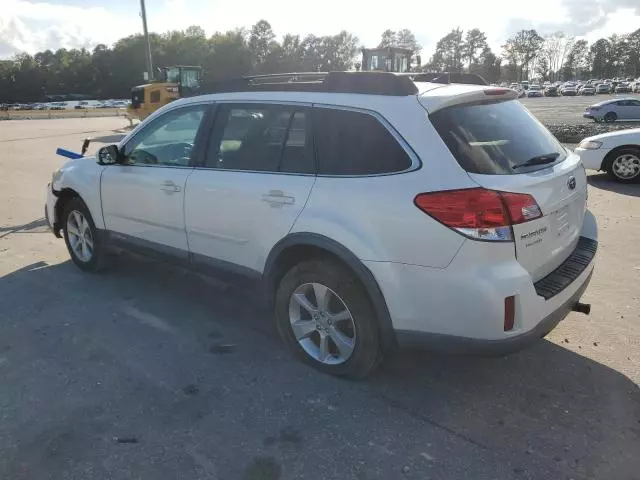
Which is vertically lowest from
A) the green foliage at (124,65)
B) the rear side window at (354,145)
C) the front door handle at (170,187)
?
the front door handle at (170,187)

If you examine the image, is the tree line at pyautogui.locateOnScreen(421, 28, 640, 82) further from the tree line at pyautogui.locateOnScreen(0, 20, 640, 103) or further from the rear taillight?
the rear taillight

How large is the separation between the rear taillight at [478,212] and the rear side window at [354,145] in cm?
31

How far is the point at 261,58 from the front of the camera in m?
112

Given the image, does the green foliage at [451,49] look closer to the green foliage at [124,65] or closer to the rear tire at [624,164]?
the green foliage at [124,65]

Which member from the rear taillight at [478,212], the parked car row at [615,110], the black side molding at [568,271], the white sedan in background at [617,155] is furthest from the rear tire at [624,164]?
the parked car row at [615,110]

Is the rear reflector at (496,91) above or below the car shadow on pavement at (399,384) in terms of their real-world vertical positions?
above

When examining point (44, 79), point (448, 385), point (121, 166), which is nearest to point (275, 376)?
point (448, 385)

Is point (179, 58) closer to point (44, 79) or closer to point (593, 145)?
point (44, 79)

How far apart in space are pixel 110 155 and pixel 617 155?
8656 millimetres

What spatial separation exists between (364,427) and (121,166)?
3.09 meters

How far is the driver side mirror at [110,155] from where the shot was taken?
4.65m

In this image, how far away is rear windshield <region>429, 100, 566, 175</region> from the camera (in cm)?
289

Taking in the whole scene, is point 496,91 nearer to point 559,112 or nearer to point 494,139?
point 494,139

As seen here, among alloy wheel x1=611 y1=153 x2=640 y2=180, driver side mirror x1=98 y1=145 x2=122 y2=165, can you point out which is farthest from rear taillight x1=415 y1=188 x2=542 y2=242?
alloy wheel x1=611 y1=153 x2=640 y2=180
